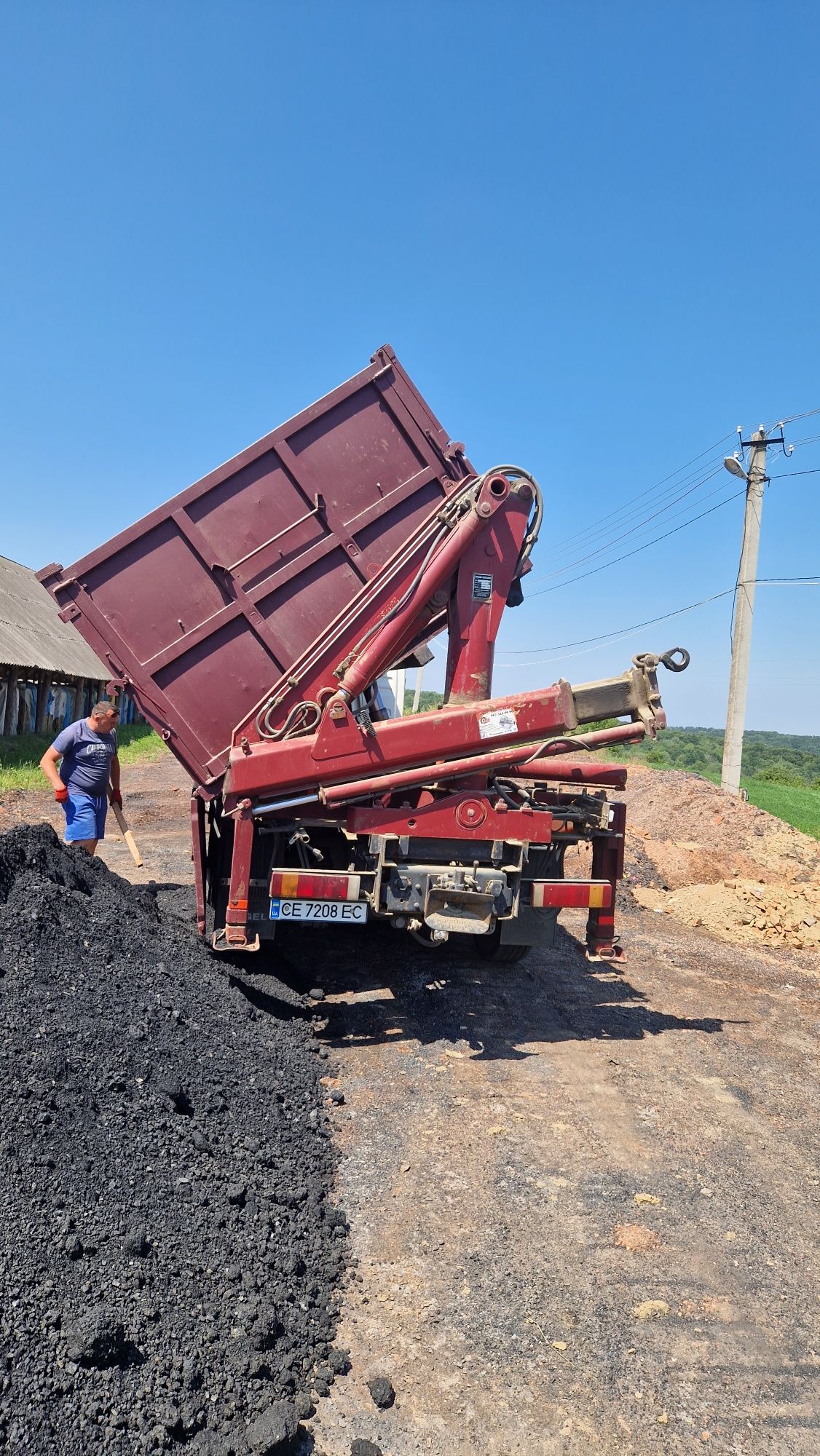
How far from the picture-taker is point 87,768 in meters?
6.35

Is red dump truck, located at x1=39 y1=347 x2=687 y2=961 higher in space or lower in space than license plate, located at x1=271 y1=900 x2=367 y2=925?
higher

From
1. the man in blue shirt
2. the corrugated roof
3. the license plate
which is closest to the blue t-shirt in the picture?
the man in blue shirt

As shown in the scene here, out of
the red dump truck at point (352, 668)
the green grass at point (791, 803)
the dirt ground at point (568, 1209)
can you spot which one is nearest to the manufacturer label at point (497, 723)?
the red dump truck at point (352, 668)

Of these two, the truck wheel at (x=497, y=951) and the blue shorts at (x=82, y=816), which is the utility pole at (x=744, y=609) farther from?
the blue shorts at (x=82, y=816)

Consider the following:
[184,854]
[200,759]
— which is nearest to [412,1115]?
[200,759]

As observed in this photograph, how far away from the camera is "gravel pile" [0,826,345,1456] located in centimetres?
229

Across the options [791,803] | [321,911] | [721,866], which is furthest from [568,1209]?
[791,803]

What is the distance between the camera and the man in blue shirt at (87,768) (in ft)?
20.7

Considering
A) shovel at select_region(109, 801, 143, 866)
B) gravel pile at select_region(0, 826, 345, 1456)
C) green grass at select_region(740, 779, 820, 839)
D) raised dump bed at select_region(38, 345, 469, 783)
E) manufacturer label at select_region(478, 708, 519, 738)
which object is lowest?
green grass at select_region(740, 779, 820, 839)

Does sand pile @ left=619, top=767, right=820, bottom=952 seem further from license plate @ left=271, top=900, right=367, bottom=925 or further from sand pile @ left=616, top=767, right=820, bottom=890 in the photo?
license plate @ left=271, top=900, right=367, bottom=925

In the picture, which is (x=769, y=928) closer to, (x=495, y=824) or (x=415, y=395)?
(x=495, y=824)

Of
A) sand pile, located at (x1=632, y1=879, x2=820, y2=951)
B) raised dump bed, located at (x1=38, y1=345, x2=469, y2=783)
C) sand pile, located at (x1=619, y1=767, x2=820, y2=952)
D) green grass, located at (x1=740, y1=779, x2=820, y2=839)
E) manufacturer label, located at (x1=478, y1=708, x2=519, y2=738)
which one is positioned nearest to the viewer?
manufacturer label, located at (x1=478, y1=708, x2=519, y2=738)

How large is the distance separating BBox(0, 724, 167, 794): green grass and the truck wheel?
5777 mm

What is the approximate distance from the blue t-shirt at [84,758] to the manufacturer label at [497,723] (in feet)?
9.37
